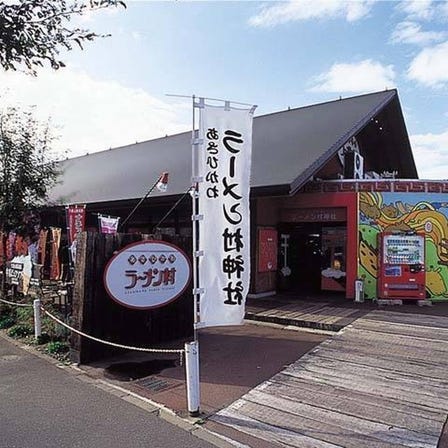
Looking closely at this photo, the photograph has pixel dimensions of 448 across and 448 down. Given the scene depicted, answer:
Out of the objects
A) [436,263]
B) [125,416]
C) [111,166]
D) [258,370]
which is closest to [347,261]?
[436,263]

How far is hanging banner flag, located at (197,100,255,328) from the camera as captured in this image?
16.1ft

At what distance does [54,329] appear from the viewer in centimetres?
732

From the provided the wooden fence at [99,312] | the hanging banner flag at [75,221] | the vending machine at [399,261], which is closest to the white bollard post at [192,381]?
the wooden fence at [99,312]

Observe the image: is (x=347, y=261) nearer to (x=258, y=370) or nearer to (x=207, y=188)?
(x=258, y=370)

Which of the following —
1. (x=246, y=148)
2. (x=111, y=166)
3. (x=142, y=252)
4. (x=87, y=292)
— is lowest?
(x=87, y=292)

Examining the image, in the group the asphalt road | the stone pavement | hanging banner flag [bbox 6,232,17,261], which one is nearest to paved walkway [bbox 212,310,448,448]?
the stone pavement

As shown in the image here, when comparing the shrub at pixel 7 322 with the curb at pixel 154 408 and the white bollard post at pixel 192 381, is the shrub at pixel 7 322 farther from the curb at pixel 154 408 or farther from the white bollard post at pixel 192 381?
the white bollard post at pixel 192 381

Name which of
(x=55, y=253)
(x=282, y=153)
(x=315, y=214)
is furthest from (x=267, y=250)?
(x=55, y=253)

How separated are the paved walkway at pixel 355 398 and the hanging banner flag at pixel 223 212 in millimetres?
1035

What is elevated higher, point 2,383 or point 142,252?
point 142,252

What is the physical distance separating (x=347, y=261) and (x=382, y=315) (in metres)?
2.39

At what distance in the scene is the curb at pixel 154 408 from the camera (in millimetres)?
3842

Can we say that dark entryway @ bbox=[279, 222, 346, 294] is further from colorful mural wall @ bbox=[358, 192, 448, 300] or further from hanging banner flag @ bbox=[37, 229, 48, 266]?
hanging banner flag @ bbox=[37, 229, 48, 266]

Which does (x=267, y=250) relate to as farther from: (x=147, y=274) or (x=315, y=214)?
(x=147, y=274)
